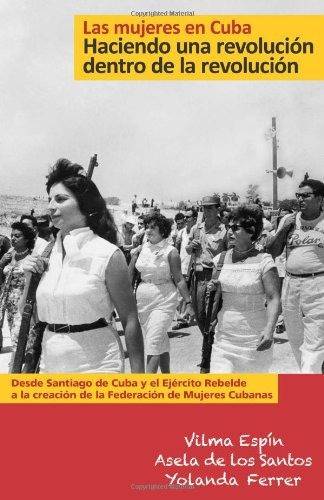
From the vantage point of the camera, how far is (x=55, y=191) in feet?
11.2

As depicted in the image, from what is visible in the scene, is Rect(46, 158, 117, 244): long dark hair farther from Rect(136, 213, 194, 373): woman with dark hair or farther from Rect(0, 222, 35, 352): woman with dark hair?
Rect(0, 222, 35, 352): woman with dark hair

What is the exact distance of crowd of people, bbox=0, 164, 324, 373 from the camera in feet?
10.8

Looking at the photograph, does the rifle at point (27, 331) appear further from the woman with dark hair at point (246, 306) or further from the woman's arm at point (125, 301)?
the woman with dark hair at point (246, 306)

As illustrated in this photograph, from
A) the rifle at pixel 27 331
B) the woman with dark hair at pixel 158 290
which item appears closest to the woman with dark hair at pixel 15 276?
the woman with dark hair at pixel 158 290

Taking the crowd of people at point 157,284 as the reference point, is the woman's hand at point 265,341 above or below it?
below

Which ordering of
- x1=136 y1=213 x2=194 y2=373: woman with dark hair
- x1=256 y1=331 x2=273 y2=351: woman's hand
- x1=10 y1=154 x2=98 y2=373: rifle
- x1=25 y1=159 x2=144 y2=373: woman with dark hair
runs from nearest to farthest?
x1=25 y1=159 x2=144 y2=373: woman with dark hair → x1=10 y1=154 x2=98 y2=373: rifle → x1=256 y1=331 x2=273 y2=351: woman's hand → x1=136 y1=213 x2=194 y2=373: woman with dark hair

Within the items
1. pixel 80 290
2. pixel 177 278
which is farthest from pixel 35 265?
pixel 177 278

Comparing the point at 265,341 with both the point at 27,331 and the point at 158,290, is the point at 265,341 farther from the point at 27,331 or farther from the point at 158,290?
the point at 158,290

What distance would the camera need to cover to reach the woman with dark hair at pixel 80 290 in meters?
3.27

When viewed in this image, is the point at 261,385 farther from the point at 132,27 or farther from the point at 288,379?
the point at 132,27

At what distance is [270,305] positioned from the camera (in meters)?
4.91

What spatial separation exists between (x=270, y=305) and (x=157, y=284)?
2.16 meters

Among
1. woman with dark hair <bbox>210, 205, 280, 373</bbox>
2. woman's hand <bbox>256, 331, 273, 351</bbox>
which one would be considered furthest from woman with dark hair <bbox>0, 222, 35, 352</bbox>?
woman's hand <bbox>256, 331, 273, 351</bbox>
